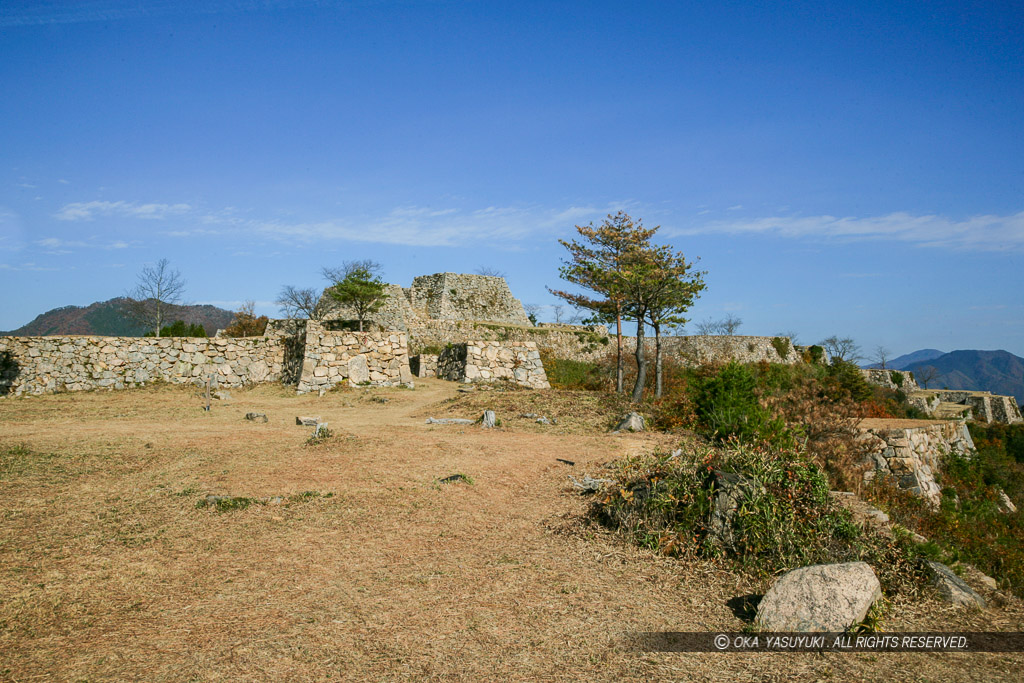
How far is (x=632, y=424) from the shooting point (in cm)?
1112

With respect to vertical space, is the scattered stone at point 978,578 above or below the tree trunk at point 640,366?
below

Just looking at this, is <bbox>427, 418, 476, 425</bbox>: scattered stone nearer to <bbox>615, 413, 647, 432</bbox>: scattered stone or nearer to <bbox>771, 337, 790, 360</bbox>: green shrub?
<bbox>615, 413, 647, 432</bbox>: scattered stone

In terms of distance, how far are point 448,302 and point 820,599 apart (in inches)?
1366

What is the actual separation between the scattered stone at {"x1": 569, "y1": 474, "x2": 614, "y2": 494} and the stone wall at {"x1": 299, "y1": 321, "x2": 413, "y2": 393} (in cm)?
1224

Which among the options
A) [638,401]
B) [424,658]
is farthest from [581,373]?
[424,658]

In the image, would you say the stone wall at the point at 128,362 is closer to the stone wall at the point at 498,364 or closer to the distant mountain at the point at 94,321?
the stone wall at the point at 498,364

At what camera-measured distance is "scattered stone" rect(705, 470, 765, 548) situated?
5203 millimetres

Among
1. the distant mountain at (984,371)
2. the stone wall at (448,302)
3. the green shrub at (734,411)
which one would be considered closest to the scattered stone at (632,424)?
the green shrub at (734,411)

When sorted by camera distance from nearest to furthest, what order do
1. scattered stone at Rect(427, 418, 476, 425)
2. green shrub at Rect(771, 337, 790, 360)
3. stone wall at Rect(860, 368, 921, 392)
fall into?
1. scattered stone at Rect(427, 418, 476, 425)
2. green shrub at Rect(771, 337, 790, 360)
3. stone wall at Rect(860, 368, 921, 392)

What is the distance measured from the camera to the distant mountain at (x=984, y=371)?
5899 inches

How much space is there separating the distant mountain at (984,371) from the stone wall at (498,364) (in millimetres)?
152844

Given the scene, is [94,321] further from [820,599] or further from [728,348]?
[820,599]

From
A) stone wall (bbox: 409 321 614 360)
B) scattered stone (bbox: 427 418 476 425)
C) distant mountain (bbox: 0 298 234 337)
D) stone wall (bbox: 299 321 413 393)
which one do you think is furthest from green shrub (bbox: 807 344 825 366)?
distant mountain (bbox: 0 298 234 337)

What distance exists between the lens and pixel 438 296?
3794cm
